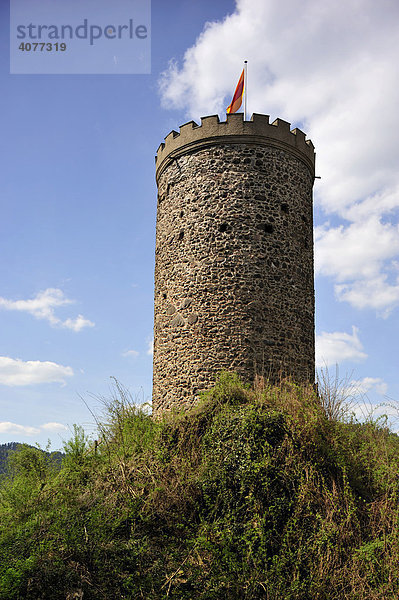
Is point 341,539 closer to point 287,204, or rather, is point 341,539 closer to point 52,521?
point 52,521

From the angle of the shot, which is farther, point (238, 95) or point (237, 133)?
point (238, 95)

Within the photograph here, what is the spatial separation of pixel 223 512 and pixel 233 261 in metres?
5.85

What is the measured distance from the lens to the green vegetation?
7520mm

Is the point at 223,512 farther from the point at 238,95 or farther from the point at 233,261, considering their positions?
the point at 238,95

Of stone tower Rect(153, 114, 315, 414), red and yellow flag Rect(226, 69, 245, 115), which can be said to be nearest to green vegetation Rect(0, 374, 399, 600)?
stone tower Rect(153, 114, 315, 414)

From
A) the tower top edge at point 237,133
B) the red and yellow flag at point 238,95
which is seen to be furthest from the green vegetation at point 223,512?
the red and yellow flag at point 238,95

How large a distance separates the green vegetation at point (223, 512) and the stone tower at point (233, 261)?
1.35 metres

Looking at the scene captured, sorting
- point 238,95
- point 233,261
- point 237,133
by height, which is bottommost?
point 233,261

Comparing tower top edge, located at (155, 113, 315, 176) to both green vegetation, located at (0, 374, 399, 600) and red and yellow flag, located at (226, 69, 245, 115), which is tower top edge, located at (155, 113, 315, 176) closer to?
red and yellow flag, located at (226, 69, 245, 115)

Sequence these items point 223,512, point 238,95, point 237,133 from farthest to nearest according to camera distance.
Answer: point 238,95, point 237,133, point 223,512

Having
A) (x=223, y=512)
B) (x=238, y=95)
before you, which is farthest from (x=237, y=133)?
(x=223, y=512)

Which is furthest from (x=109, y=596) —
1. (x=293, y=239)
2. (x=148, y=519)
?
(x=293, y=239)

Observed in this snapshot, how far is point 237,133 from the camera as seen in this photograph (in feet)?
42.6

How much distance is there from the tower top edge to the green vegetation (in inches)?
247
